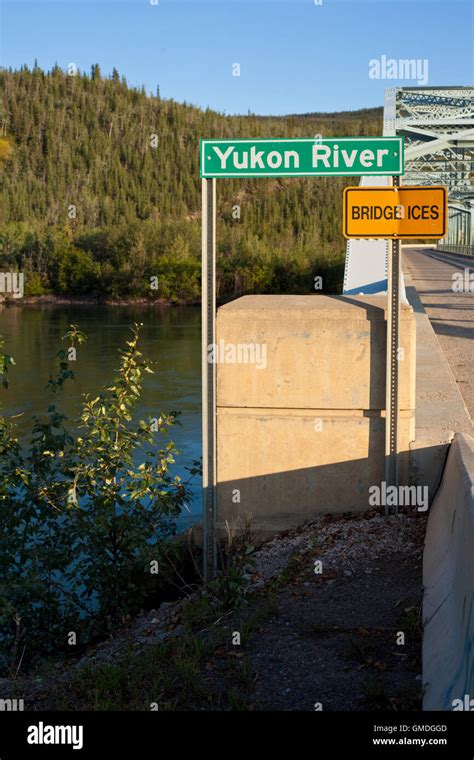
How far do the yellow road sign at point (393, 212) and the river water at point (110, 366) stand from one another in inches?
111

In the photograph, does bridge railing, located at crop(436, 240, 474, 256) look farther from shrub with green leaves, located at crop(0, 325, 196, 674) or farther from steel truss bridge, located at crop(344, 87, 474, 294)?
shrub with green leaves, located at crop(0, 325, 196, 674)

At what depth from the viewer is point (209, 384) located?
22.2 feet

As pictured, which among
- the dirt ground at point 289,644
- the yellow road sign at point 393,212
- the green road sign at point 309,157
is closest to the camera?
the dirt ground at point 289,644

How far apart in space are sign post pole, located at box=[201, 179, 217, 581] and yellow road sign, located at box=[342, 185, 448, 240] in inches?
35.5

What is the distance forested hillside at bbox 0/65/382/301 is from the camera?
79.4 m

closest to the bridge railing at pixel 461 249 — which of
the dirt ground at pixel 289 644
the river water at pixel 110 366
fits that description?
the river water at pixel 110 366

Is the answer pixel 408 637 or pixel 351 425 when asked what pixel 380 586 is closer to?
pixel 408 637

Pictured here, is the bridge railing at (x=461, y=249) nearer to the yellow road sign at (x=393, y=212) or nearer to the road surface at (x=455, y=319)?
the road surface at (x=455, y=319)

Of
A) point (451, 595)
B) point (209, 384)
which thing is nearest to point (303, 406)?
point (209, 384)

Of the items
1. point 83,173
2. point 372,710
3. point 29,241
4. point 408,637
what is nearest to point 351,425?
point 408,637

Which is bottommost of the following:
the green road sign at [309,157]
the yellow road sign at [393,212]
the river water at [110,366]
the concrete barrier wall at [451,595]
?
the river water at [110,366]

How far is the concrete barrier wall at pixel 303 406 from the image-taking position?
265 inches

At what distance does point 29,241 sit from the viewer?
294 ft

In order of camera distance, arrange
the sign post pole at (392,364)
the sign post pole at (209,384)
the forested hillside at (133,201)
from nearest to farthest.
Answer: the sign post pole at (209,384), the sign post pole at (392,364), the forested hillside at (133,201)
